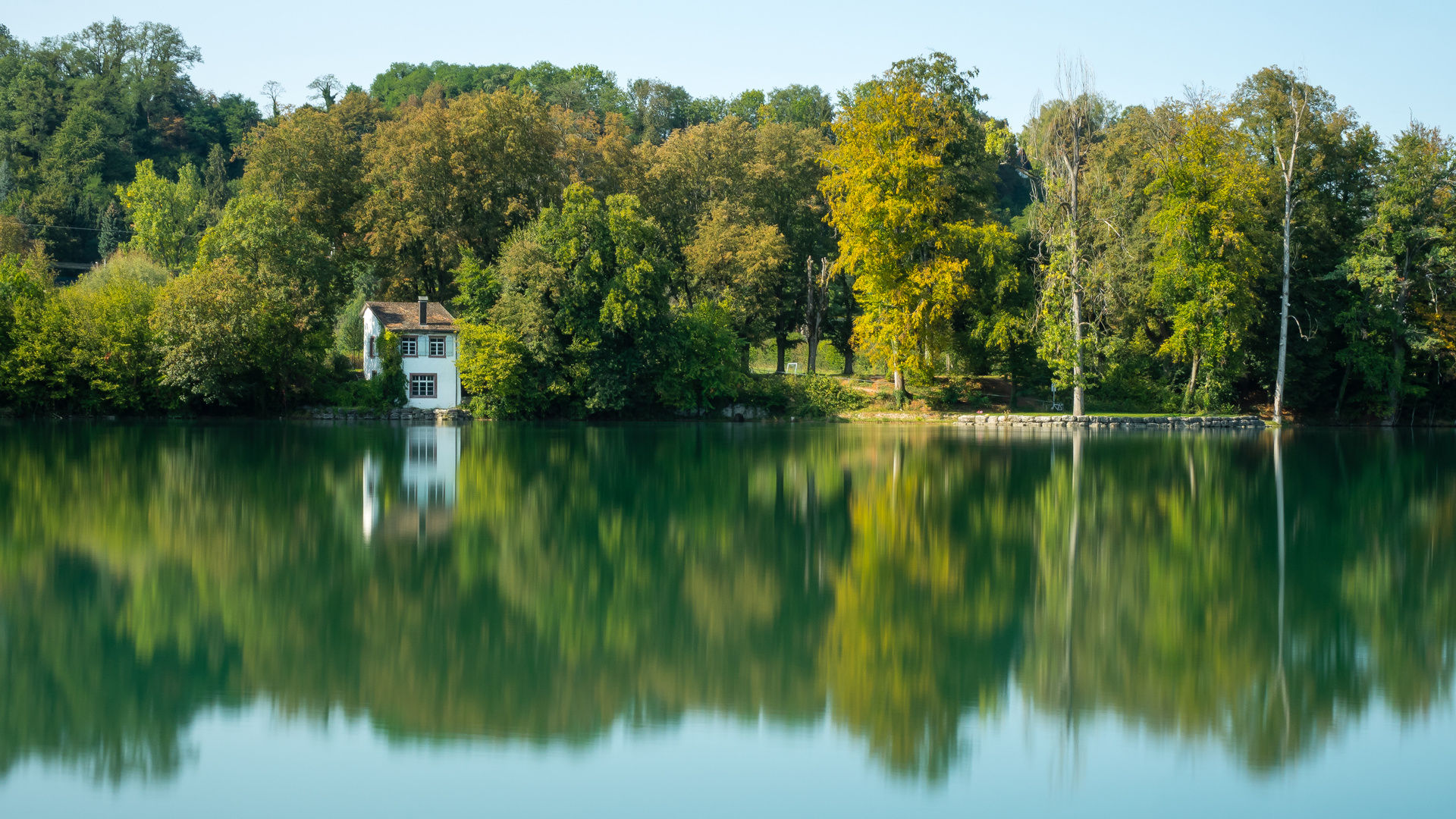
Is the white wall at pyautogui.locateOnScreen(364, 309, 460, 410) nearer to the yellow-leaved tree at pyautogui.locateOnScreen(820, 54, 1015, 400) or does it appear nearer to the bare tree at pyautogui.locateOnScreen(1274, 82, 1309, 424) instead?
the yellow-leaved tree at pyautogui.locateOnScreen(820, 54, 1015, 400)

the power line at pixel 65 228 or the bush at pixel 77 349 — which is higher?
the power line at pixel 65 228

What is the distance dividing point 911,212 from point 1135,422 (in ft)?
44.5

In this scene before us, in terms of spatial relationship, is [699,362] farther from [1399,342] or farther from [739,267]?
[1399,342]

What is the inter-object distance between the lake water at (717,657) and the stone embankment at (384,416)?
31.7 meters

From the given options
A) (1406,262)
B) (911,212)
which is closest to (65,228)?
(911,212)

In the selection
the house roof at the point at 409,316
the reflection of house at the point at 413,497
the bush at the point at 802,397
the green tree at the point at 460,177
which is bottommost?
the reflection of house at the point at 413,497

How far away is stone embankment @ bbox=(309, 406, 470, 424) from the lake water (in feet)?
104

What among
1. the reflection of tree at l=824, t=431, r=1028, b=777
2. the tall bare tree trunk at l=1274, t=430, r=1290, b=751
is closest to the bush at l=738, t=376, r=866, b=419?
the tall bare tree trunk at l=1274, t=430, r=1290, b=751

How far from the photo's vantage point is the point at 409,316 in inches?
2128

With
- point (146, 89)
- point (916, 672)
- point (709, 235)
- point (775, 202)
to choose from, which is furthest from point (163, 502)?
point (146, 89)

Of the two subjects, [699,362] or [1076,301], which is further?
[699,362]

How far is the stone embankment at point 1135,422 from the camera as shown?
1890 inches

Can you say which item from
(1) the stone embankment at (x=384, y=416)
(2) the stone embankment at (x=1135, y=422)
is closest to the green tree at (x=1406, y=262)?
(2) the stone embankment at (x=1135, y=422)

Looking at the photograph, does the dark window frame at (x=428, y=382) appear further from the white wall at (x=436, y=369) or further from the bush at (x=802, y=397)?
the bush at (x=802, y=397)
